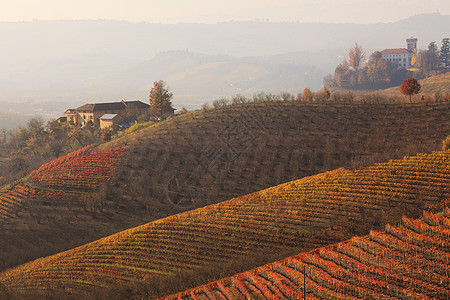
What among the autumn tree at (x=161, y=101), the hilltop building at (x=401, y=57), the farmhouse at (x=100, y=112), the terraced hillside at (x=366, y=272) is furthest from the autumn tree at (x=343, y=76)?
the terraced hillside at (x=366, y=272)

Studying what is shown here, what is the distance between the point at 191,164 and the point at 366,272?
1105 inches

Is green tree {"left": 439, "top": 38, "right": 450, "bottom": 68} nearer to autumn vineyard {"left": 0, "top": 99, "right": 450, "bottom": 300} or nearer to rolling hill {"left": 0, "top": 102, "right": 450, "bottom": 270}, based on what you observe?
autumn vineyard {"left": 0, "top": 99, "right": 450, "bottom": 300}

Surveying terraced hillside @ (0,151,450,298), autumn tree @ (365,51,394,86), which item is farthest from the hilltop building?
terraced hillside @ (0,151,450,298)

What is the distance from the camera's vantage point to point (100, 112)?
79500mm

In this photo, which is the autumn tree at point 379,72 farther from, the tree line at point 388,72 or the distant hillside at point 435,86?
the distant hillside at point 435,86

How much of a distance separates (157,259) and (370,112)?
35231 mm

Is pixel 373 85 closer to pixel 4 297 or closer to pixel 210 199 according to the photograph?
pixel 210 199

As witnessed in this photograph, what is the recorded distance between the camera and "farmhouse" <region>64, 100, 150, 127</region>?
77.9m

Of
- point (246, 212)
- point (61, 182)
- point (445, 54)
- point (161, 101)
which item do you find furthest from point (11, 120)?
point (246, 212)

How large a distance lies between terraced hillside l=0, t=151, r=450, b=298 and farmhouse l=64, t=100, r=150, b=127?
5249cm

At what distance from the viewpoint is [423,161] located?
2788 centimetres

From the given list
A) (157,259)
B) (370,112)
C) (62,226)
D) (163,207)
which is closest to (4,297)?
(157,259)

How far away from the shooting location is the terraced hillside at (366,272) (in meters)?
14.4

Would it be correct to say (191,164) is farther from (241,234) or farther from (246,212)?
(241,234)
